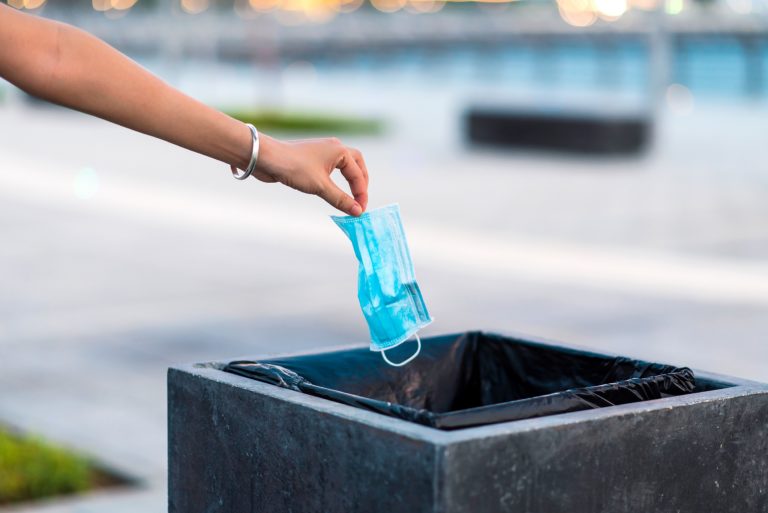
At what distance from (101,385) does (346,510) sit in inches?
162

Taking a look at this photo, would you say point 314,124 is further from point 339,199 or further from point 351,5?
point 351,5

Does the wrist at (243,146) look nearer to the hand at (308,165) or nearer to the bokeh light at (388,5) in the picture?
the hand at (308,165)

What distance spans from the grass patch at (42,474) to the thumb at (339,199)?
8.44 feet

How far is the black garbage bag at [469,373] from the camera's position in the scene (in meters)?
2.34

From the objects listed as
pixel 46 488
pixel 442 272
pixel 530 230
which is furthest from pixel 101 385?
pixel 530 230

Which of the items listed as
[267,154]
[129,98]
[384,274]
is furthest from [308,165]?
[129,98]

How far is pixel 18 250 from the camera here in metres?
9.88

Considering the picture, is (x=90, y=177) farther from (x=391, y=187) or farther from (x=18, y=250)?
(x=18, y=250)

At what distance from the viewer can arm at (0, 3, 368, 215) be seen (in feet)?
6.27

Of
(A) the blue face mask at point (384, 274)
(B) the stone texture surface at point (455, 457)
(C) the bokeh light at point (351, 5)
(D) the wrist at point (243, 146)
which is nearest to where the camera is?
(B) the stone texture surface at point (455, 457)

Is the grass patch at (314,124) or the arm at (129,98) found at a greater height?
the grass patch at (314,124)

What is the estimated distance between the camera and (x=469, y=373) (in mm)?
2812

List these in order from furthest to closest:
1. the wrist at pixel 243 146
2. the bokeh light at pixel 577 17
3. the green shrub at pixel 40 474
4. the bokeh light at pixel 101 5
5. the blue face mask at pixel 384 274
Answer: the bokeh light at pixel 101 5 → the bokeh light at pixel 577 17 → the green shrub at pixel 40 474 → the blue face mask at pixel 384 274 → the wrist at pixel 243 146

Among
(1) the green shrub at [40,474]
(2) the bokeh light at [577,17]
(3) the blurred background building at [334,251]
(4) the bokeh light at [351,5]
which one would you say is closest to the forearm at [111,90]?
(3) the blurred background building at [334,251]
